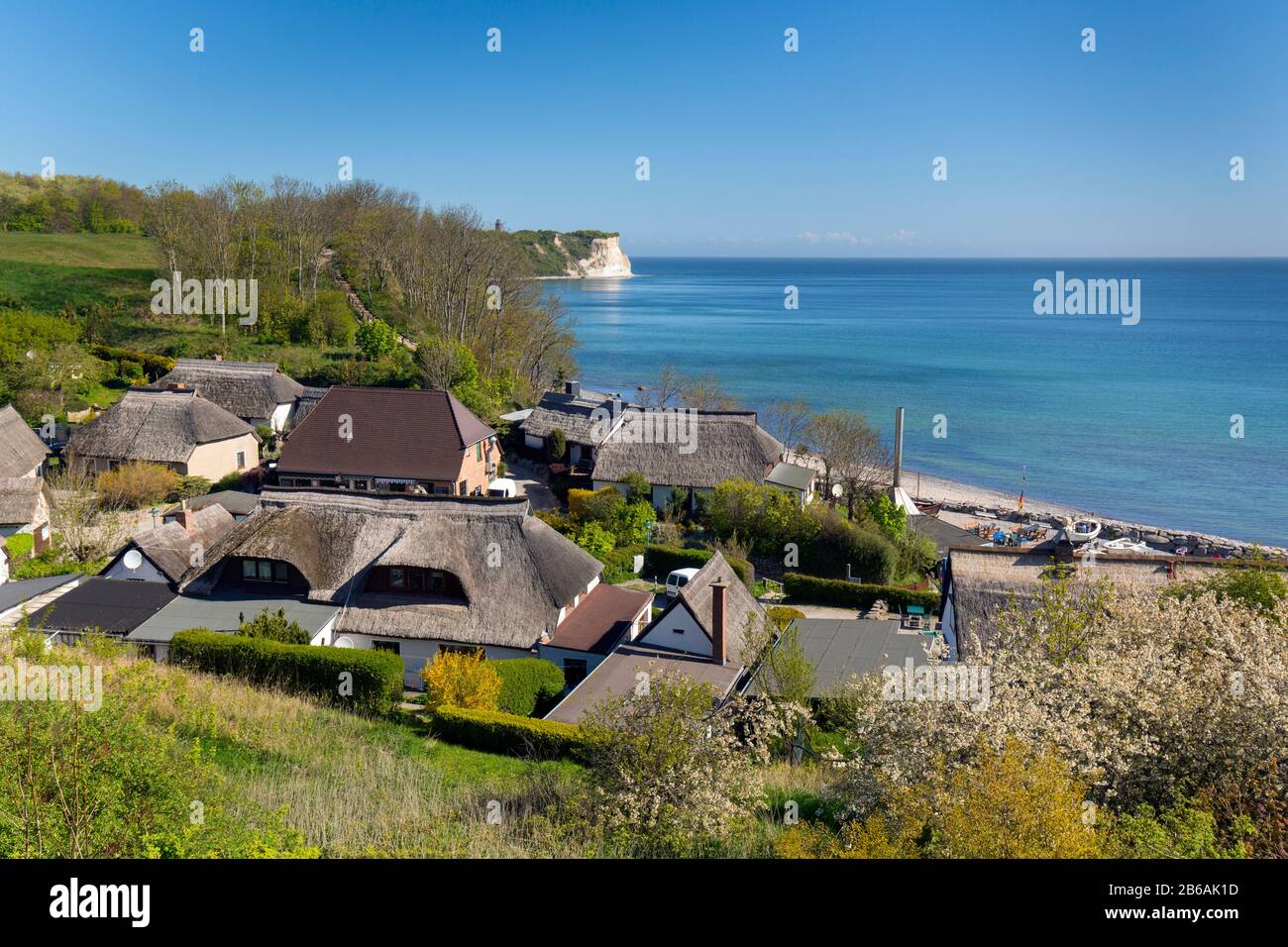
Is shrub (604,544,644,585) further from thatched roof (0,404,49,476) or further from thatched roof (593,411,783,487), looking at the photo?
thatched roof (0,404,49,476)

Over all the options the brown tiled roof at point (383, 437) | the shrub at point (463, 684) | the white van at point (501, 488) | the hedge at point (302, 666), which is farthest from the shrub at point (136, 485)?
the shrub at point (463, 684)

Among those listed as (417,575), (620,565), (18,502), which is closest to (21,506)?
(18,502)

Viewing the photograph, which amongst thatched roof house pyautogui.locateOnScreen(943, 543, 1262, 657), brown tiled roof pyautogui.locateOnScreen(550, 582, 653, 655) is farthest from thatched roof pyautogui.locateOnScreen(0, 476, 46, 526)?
thatched roof house pyautogui.locateOnScreen(943, 543, 1262, 657)

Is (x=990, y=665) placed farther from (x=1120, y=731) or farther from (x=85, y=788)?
(x=85, y=788)

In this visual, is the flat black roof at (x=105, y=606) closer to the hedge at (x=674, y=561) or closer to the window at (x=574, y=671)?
the window at (x=574, y=671)

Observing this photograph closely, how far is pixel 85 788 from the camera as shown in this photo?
9328 millimetres

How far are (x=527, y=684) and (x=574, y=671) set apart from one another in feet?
8.92

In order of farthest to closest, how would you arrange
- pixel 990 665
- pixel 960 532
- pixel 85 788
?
pixel 960 532, pixel 990 665, pixel 85 788

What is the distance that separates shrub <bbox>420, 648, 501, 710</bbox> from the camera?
2303cm

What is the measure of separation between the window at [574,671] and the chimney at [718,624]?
3.93 meters

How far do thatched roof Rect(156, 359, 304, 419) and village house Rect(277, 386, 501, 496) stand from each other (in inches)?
411

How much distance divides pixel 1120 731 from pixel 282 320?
68.9m

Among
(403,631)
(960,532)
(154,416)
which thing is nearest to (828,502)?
(960,532)
